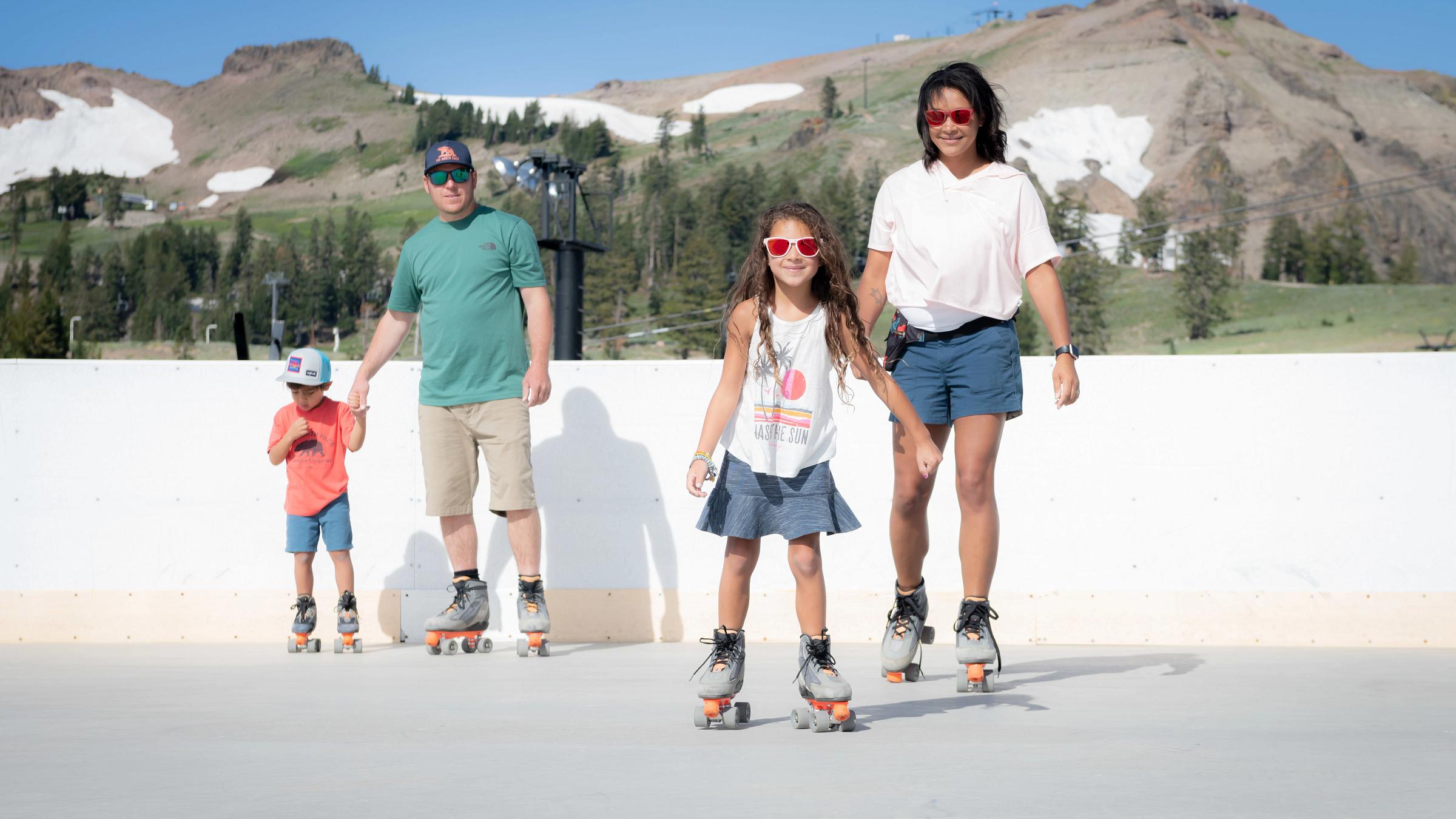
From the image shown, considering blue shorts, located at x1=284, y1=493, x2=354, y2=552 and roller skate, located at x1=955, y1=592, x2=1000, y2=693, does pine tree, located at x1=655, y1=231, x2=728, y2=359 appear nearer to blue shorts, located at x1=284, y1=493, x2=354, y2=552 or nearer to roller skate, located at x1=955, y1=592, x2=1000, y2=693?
blue shorts, located at x1=284, y1=493, x2=354, y2=552

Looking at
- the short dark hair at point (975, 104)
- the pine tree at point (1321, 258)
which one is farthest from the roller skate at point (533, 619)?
the pine tree at point (1321, 258)

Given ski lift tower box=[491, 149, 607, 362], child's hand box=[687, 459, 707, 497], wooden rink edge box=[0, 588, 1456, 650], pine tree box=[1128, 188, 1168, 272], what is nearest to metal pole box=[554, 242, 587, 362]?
ski lift tower box=[491, 149, 607, 362]

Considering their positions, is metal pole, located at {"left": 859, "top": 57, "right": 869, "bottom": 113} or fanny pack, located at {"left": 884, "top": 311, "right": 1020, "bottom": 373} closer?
fanny pack, located at {"left": 884, "top": 311, "right": 1020, "bottom": 373}

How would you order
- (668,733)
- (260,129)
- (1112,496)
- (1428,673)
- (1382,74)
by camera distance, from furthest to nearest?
(260,129) → (1382,74) → (1112,496) → (1428,673) → (668,733)

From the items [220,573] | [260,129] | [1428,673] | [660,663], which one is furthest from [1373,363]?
[260,129]

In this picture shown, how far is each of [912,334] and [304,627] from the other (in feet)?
8.74

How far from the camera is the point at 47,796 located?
7.81 ft

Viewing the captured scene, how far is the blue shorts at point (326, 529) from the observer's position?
5266mm

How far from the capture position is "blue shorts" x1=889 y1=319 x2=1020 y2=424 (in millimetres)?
3996

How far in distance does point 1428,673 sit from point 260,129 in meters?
190

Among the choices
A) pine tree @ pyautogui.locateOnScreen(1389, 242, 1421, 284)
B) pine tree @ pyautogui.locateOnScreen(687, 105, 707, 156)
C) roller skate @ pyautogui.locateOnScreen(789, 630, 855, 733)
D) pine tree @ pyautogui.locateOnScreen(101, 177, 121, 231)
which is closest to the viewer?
roller skate @ pyautogui.locateOnScreen(789, 630, 855, 733)

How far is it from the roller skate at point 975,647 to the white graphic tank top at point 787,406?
0.74 meters

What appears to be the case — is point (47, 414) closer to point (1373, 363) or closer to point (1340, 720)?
point (1340, 720)

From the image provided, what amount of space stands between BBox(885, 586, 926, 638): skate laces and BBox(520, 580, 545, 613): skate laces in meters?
1.46
